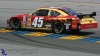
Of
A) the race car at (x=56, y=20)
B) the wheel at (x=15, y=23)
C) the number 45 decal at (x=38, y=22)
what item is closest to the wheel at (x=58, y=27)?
the race car at (x=56, y=20)

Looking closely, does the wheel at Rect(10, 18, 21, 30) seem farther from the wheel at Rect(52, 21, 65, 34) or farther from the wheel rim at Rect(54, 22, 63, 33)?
the wheel rim at Rect(54, 22, 63, 33)

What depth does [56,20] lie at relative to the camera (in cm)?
2070

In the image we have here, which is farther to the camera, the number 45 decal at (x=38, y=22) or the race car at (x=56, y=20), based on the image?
the number 45 decal at (x=38, y=22)

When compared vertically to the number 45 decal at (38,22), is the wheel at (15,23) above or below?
below

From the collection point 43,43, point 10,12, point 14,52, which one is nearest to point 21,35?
point 43,43

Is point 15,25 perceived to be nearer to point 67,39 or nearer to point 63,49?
point 67,39

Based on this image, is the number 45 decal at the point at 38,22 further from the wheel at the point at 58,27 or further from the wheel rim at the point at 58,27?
the wheel rim at the point at 58,27

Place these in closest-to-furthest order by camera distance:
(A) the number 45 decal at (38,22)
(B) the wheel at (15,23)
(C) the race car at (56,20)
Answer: (C) the race car at (56,20) → (A) the number 45 decal at (38,22) → (B) the wheel at (15,23)

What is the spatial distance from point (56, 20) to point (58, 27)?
40 cm

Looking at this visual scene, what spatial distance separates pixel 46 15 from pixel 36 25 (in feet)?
2.65

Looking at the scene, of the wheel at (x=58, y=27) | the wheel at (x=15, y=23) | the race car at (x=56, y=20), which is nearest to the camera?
the race car at (x=56, y=20)

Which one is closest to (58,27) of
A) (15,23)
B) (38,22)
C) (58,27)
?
(58,27)

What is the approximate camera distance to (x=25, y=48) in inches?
623

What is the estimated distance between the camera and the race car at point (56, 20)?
792 inches
